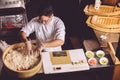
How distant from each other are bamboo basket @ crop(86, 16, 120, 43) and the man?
0.82m

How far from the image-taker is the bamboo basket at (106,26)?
4799 mm

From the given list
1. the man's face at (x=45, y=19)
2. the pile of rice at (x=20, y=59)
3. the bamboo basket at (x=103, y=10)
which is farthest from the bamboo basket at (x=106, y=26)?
the pile of rice at (x=20, y=59)

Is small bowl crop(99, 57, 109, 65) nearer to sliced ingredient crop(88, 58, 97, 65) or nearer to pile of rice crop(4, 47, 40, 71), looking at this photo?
sliced ingredient crop(88, 58, 97, 65)

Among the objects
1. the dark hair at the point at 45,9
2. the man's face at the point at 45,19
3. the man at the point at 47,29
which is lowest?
the man at the point at 47,29

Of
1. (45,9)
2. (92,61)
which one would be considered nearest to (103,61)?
(92,61)

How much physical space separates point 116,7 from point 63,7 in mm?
1233

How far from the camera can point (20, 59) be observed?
3783mm

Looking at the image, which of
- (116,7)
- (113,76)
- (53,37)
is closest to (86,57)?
(113,76)

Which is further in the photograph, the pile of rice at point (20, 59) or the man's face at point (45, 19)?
the man's face at point (45, 19)

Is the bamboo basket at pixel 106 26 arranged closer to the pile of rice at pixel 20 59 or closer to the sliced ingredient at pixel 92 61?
the sliced ingredient at pixel 92 61

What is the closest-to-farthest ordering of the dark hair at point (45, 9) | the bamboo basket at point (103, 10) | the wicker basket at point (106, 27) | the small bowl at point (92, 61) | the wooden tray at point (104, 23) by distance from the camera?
the small bowl at point (92, 61) → the dark hair at point (45, 9) → the wicker basket at point (106, 27) → the wooden tray at point (104, 23) → the bamboo basket at point (103, 10)

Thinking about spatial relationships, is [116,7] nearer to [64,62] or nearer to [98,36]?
[98,36]

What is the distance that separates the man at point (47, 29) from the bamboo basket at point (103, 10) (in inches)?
40.5

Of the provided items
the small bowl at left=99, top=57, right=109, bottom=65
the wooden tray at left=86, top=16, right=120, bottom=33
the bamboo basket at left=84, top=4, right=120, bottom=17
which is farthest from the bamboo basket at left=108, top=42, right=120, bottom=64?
the bamboo basket at left=84, top=4, right=120, bottom=17
